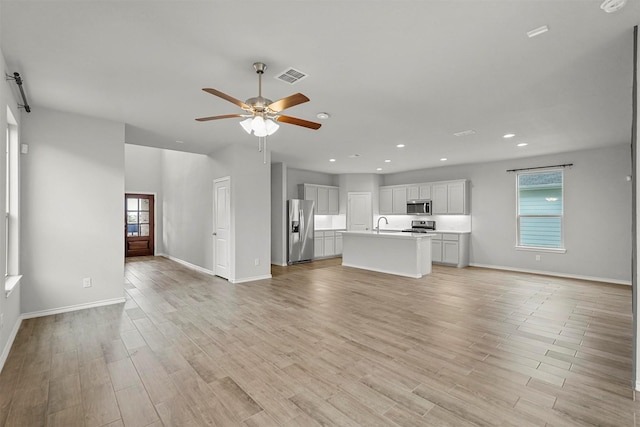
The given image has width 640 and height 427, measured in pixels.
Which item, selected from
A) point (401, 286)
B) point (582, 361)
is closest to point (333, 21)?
point (582, 361)

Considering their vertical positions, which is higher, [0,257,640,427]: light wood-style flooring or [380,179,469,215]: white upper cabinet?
[380,179,469,215]: white upper cabinet

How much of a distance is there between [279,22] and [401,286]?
4.65m

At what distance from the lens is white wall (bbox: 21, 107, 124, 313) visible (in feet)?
12.4

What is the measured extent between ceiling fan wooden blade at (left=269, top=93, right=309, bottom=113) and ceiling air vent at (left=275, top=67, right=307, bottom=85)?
0.44 meters

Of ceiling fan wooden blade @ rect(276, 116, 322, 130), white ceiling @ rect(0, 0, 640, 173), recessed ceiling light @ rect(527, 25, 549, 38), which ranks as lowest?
ceiling fan wooden blade @ rect(276, 116, 322, 130)

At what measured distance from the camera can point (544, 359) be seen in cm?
272

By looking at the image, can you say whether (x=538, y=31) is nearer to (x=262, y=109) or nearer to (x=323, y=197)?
(x=262, y=109)

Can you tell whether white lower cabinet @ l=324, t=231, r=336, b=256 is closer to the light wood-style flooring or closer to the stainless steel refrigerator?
the stainless steel refrigerator

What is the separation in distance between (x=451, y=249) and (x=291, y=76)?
6.39 meters

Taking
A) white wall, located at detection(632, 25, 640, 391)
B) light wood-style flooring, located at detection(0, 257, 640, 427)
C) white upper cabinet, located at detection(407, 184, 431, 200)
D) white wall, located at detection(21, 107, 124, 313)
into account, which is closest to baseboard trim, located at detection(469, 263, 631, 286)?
light wood-style flooring, located at detection(0, 257, 640, 427)

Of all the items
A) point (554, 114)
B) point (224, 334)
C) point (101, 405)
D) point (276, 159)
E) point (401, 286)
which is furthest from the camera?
point (276, 159)

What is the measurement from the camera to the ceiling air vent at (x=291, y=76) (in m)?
2.82

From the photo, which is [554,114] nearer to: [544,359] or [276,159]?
[544,359]

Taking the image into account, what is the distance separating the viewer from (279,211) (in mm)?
8000
